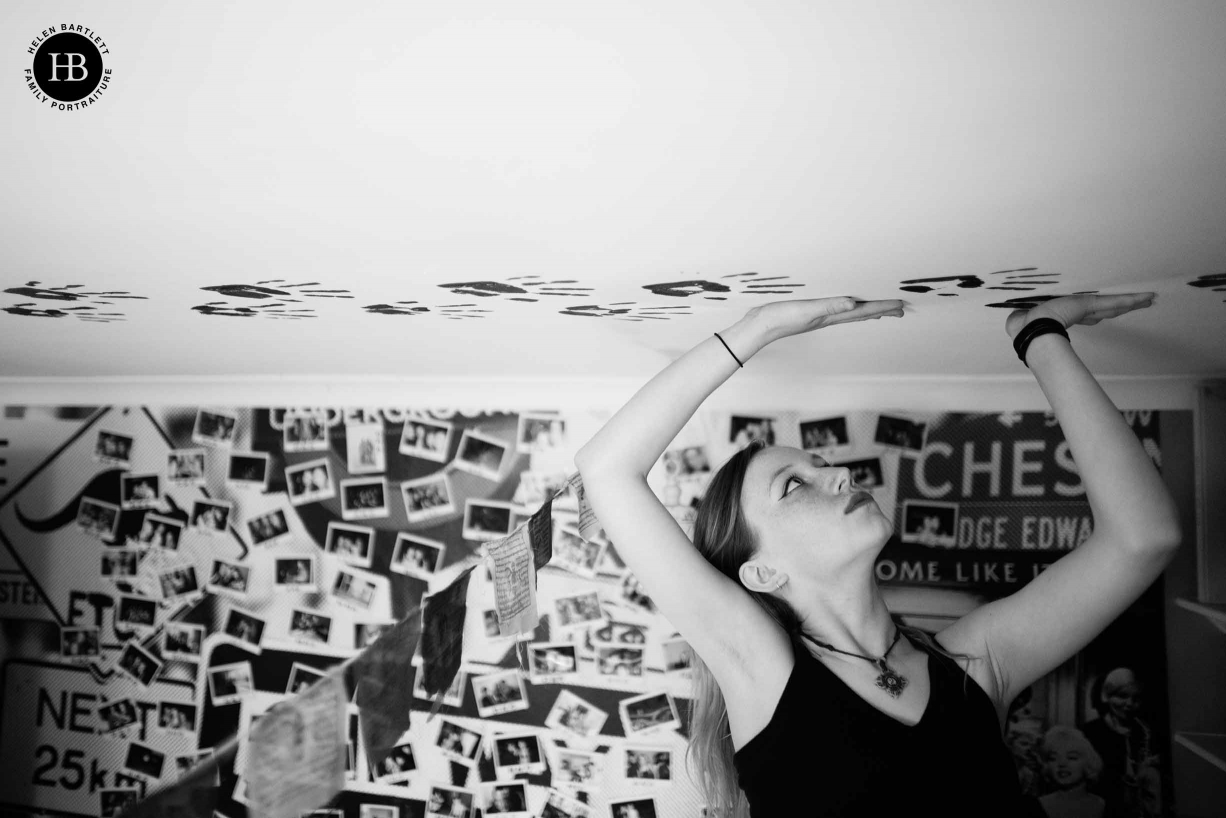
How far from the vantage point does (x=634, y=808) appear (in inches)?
67.9

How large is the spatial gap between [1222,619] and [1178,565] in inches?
9.5

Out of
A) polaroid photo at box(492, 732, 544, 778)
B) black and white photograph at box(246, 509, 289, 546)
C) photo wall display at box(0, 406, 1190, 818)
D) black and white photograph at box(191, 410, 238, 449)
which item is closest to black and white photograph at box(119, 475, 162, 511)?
photo wall display at box(0, 406, 1190, 818)

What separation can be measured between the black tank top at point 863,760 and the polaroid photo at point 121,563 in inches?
55.1

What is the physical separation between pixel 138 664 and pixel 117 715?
0.37 ft

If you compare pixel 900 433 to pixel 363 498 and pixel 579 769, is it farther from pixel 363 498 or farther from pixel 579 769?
pixel 363 498

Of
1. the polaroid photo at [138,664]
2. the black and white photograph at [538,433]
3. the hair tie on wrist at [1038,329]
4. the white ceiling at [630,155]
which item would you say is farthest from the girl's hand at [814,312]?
the polaroid photo at [138,664]

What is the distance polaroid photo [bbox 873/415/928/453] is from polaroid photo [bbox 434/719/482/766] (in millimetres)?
944

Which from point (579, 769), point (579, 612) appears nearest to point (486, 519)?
point (579, 612)

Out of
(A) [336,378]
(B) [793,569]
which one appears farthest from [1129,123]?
(A) [336,378]

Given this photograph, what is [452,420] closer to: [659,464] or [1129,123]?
[659,464]

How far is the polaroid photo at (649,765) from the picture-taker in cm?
173

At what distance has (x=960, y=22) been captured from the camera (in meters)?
0.53

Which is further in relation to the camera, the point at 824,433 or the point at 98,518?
the point at 98,518

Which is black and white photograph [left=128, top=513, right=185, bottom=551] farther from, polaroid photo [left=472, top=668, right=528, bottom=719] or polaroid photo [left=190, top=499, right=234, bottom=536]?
polaroid photo [left=472, top=668, right=528, bottom=719]
